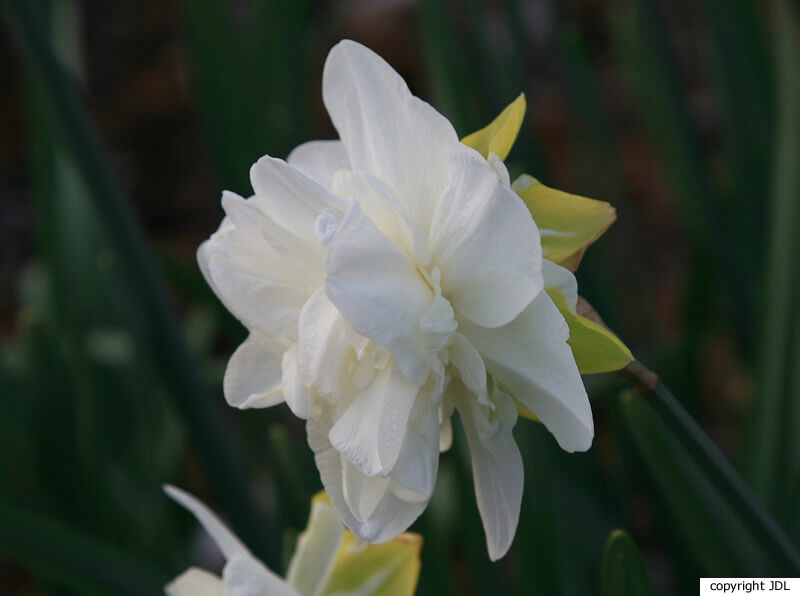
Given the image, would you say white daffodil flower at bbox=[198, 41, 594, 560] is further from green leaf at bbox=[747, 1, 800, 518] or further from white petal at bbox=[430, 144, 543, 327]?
green leaf at bbox=[747, 1, 800, 518]

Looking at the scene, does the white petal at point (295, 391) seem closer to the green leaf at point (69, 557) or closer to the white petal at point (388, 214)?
the white petal at point (388, 214)

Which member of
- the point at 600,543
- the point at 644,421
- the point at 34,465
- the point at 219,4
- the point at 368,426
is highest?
the point at 219,4

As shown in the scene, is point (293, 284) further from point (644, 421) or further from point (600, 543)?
point (600, 543)

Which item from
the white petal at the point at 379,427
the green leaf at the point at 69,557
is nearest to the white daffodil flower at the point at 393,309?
the white petal at the point at 379,427

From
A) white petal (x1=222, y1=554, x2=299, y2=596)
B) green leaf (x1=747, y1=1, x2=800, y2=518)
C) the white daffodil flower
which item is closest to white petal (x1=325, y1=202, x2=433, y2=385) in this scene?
the white daffodil flower

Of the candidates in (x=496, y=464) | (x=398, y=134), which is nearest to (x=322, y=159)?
(x=398, y=134)

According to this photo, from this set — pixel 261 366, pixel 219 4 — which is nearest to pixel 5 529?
pixel 261 366

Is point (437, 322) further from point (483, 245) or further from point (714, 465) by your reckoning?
point (714, 465)

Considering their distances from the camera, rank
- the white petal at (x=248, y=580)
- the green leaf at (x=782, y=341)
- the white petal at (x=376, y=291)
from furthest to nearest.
Answer: the green leaf at (x=782, y=341) < the white petal at (x=248, y=580) < the white petal at (x=376, y=291)
